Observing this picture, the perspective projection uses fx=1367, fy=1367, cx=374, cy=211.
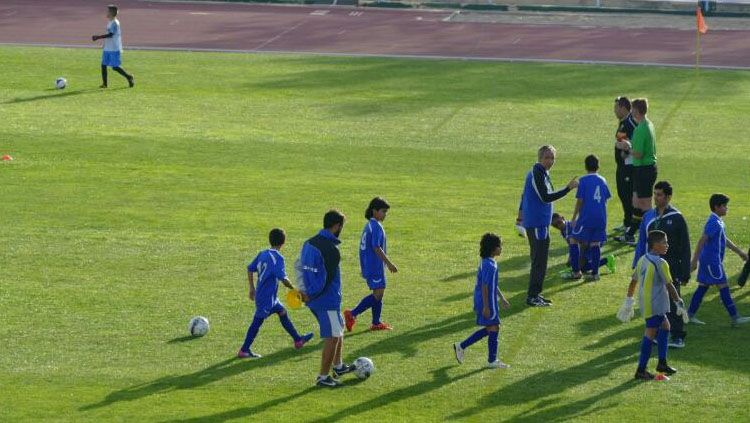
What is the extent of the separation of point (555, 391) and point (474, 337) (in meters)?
1.34

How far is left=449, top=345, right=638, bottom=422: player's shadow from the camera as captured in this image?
50.0 feet

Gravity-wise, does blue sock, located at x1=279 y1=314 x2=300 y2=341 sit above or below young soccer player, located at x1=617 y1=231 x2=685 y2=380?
below

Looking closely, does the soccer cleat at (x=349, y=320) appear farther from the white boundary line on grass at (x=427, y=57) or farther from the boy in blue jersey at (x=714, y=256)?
the white boundary line on grass at (x=427, y=57)

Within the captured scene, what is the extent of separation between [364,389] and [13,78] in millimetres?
24034

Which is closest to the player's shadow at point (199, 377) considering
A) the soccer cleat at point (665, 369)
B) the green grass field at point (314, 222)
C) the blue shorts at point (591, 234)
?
the green grass field at point (314, 222)

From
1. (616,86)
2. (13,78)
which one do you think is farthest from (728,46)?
(13,78)

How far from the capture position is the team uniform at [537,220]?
1936cm

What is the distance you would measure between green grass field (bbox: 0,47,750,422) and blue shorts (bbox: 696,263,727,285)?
2.13 ft

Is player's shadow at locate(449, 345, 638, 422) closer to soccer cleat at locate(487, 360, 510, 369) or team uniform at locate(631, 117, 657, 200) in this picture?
soccer cleat at locate(487, 360, 510, 369)

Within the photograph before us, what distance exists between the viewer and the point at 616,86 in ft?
123

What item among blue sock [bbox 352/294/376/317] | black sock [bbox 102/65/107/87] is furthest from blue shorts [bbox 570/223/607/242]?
black sock [bbox 102/65/107/87]

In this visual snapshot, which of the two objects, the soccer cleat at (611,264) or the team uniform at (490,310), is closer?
the team uniform at (490,310)

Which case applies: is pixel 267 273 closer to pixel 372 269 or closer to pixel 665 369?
pixel 372 269

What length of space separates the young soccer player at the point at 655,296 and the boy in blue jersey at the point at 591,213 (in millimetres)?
4416
